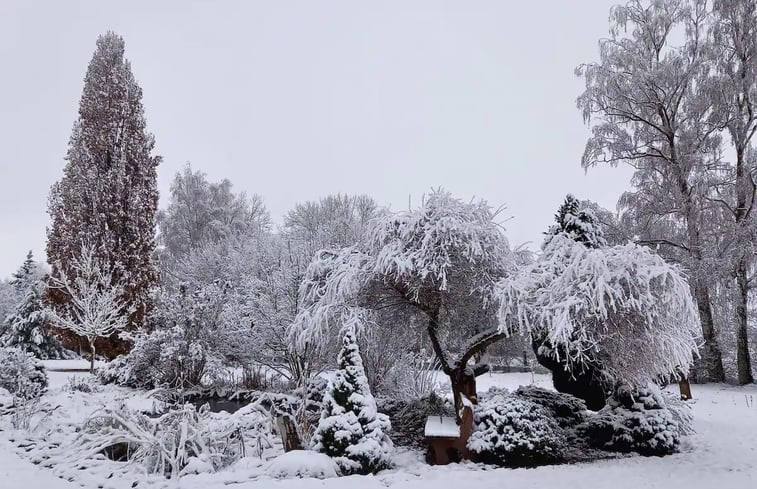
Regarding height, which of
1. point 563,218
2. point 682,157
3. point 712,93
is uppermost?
point 712,93

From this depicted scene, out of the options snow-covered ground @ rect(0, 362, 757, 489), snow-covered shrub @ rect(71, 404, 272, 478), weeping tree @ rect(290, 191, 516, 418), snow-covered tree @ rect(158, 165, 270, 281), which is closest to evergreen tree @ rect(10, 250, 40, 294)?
snow-covered tree @ rect(158, 165, 270, 281)

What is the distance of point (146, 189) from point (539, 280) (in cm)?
1418

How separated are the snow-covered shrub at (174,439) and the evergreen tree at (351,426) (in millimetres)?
1394

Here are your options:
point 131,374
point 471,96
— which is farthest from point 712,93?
point 471,96

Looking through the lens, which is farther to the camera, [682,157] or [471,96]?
[471,96]

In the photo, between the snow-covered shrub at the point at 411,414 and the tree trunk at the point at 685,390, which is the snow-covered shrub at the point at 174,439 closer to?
the snow-covered shrub at the point at 411,414

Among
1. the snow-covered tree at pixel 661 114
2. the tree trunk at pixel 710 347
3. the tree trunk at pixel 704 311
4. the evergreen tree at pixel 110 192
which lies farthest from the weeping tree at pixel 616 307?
the evergreen tree at pixel 110 192

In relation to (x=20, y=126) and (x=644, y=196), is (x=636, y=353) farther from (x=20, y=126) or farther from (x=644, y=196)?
(x=20, y=126)

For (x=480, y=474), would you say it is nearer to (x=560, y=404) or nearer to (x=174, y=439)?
(x=560, y=404)

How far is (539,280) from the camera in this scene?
6480 millimetres

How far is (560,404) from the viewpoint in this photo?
7508mm

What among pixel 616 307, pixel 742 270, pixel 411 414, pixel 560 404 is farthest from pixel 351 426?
pixel 742 270

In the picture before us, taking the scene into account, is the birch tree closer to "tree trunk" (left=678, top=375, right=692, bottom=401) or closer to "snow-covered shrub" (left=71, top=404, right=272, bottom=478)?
"tree trunk" (left=678, top=375, right=692, bottom=401)

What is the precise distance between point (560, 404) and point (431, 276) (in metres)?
3.07
